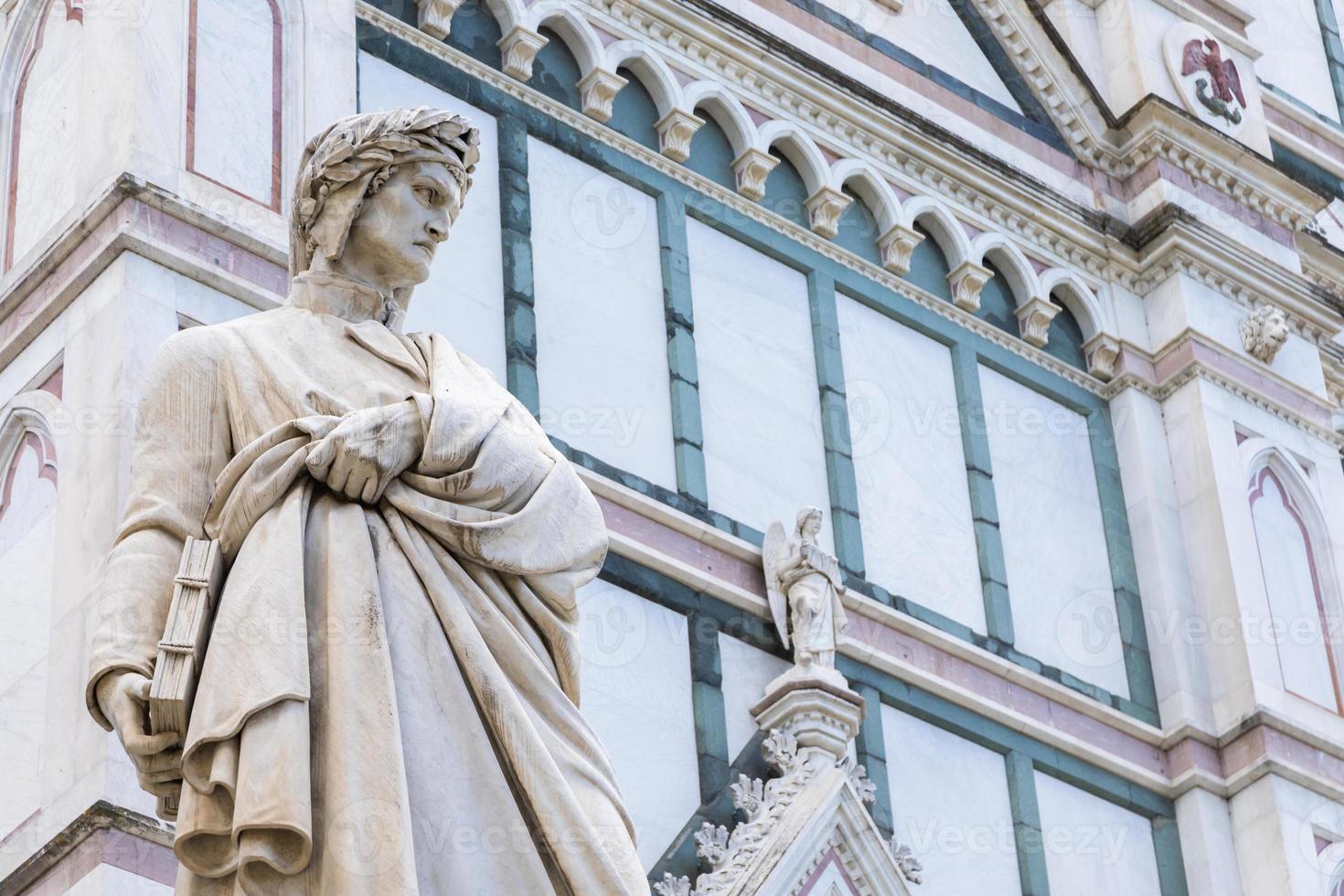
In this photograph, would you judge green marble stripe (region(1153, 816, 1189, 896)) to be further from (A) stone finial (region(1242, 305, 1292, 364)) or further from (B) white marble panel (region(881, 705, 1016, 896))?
(A) stone finial (region(1242, 305, 1292, 364))

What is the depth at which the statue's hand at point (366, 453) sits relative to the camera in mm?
5590

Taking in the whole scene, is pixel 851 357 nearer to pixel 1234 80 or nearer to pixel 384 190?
pixel 1234 80

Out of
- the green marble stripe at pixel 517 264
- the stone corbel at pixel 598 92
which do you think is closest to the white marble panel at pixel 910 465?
the stone corbel at pixel 598 92

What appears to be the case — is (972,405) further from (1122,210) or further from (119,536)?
(119,536)

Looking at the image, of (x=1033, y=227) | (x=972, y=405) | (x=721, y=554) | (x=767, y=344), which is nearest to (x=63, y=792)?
(x=721, y=554)

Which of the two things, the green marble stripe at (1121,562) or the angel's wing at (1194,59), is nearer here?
the green marble stripe at (1121,562)

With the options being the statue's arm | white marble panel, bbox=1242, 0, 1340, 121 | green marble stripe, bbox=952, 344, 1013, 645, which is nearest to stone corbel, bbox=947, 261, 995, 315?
green marble stripe, bbox=952, 344, 1013, 645

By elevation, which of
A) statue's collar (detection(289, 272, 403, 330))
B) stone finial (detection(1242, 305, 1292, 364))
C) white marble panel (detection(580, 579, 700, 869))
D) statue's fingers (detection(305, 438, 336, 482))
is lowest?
statue's fingers (detection(305, 438, 336, 482))

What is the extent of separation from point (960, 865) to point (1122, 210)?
4.02 metres

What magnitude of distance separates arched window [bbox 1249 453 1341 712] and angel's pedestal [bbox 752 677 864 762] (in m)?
2.70

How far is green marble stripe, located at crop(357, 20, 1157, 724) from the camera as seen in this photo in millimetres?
12594

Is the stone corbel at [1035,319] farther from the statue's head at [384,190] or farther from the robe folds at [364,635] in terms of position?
the robe folds at [364,635]

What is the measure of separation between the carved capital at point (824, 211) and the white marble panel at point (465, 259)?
170 cm

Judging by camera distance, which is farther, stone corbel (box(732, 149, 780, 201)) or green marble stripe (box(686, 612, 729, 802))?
stone corbel (box(732, 149, 780, 201))
